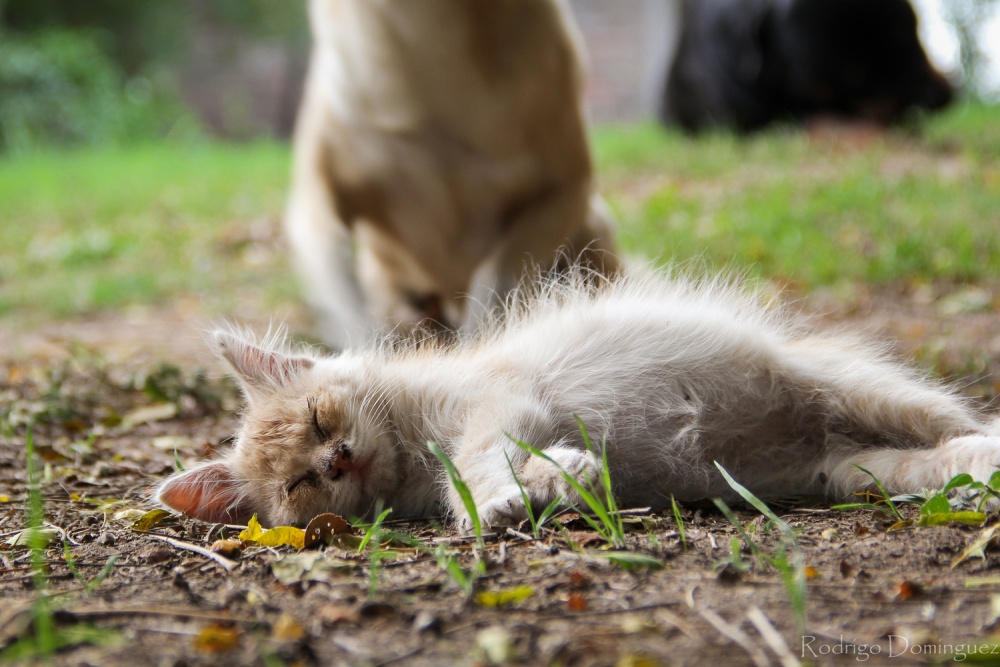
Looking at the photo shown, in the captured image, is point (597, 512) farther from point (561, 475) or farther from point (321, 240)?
point (321, 240)

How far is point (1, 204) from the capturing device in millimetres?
8109

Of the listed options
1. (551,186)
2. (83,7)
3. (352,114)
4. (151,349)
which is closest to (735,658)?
(551,186)

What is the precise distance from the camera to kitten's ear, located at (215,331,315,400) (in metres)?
2.34

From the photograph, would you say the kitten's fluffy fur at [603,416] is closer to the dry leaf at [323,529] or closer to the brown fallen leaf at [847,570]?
the dry leaf at [323,529]

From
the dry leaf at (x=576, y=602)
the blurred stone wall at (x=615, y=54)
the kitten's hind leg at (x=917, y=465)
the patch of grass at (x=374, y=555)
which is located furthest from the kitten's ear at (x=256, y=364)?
the blurred stone wall at (x=615, y=54)

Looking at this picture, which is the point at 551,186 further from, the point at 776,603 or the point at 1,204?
the point at 1,204

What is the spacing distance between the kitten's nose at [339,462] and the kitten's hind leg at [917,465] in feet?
3.53

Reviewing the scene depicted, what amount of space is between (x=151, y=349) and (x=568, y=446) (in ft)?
9.47

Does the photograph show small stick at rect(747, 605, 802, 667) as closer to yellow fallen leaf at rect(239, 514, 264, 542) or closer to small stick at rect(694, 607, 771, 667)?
small stick at rect(694, 607, 771, 667)

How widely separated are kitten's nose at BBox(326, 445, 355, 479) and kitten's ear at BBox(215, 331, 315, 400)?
0.29 m

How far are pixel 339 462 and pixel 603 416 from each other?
61 centimetres

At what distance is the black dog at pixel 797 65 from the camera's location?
24.5 feet

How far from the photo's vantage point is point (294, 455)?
86.6 inches

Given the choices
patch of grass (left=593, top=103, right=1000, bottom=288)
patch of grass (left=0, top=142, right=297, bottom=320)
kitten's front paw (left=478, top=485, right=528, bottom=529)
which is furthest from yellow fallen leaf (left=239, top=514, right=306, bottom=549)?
patch of grass (left=0, top=142, right=297, bottom=320)
